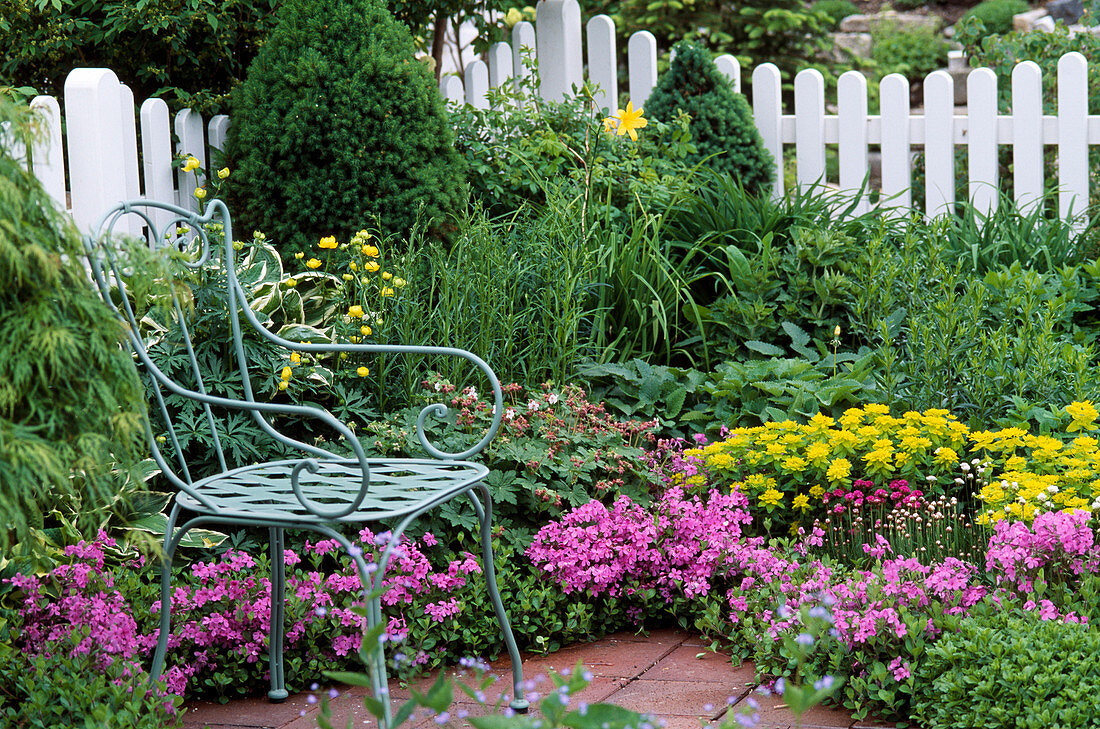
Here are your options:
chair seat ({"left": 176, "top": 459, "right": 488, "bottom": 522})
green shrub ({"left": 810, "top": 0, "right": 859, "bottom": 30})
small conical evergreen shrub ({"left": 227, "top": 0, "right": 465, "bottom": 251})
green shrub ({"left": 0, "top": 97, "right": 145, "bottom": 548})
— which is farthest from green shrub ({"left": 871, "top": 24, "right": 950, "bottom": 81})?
green shrub ({"left": 0, "top": 97, "right": 145, "bottom": 548})

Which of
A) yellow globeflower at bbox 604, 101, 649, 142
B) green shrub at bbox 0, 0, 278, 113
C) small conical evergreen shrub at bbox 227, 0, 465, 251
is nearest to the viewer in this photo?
small conical evergreen shrub at bbox 227, 0, 465, 251

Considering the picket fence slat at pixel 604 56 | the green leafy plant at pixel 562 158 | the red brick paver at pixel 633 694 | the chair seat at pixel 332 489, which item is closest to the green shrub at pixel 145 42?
the green leafy plant at pixel 562 158

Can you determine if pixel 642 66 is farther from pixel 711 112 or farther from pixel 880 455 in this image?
pixel 880 455

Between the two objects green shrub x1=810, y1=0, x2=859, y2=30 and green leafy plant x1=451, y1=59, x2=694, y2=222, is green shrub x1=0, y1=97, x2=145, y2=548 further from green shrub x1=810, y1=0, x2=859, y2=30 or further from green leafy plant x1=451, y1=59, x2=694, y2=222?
green shrub x1=810, y1=0, x2=859, y2=30

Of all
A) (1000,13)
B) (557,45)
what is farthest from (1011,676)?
(1000,13)

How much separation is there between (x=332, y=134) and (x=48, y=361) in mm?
2587

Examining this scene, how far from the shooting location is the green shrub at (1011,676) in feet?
7.18

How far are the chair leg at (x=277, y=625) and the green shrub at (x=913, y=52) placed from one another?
10698 mm

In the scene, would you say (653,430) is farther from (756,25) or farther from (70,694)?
(756,25)

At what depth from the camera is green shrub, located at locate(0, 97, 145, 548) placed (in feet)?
5.74

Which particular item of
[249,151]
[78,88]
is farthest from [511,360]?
[78,88]

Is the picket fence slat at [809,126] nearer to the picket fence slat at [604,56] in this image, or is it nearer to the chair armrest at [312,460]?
the picket fence slat at [604,56]

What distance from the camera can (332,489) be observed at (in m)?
2.54

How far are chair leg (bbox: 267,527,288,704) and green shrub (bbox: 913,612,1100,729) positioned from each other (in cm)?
149
